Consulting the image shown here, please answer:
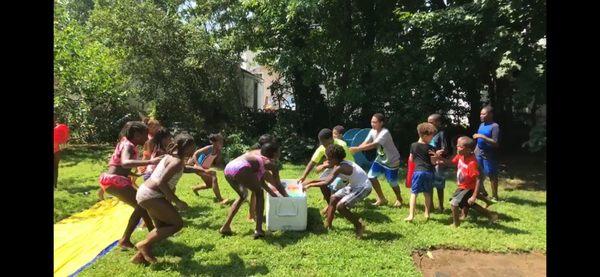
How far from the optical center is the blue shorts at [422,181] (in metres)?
7.08

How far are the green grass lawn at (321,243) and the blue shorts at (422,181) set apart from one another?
1.67 feet

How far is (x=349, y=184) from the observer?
6562 mm

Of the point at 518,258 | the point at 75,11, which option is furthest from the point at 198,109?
the point at 75,11

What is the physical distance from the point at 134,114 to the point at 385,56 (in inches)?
453

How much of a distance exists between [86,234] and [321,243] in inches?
136

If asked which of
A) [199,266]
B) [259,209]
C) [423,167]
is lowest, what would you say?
[199,266]

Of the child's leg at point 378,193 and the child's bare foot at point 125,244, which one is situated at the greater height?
the child's leg at point 378,193

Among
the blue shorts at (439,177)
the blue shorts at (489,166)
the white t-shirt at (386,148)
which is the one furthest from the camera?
the blue shorts at (489,166)

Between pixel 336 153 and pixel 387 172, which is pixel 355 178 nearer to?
pixel 336 153

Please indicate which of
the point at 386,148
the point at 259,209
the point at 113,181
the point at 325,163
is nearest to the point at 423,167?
the point at 386,148

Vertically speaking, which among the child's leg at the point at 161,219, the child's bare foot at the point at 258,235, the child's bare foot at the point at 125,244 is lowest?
the child's bare foot at the point at 125,244

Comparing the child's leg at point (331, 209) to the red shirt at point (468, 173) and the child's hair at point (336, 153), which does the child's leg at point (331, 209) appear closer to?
the child's hair at point (336, 153)

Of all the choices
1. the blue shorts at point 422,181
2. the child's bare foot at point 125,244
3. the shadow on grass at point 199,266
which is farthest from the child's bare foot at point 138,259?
the blue shorts at point 422,181

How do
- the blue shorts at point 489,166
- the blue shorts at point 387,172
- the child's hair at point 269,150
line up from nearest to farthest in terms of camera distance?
the child's hair at point 269,150, the blue shorts at point 387,172, the blue shorts at point 489,166
